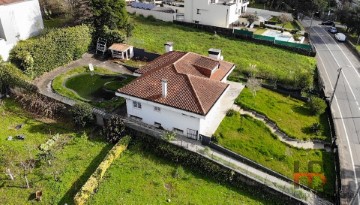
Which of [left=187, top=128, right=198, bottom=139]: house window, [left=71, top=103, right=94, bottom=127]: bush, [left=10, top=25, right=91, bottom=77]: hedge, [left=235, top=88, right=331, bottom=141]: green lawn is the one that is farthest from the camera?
[left=10, top=25, right=91, bottom=77]: hedge

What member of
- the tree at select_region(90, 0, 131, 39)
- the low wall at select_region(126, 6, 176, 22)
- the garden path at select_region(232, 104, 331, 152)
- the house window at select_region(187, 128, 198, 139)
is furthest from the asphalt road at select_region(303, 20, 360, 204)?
the tree at select_region(90, 0, 131, 39)

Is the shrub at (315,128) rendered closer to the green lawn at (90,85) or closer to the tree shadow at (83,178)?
the green lawn at (90,85)

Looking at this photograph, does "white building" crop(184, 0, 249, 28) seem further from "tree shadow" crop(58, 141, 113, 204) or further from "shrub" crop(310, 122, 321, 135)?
"tree shadow" crop(58, 141, 113, 204)

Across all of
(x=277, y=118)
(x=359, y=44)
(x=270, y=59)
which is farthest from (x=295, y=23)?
(x=277, y=118)

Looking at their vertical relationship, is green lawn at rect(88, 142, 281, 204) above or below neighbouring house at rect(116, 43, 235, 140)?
below

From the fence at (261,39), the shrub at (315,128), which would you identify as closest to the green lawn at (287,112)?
the shrub at (315,128)

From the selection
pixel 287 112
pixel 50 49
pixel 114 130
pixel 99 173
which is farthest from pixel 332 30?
pixel 99 173

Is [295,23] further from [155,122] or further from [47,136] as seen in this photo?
[47,136]
